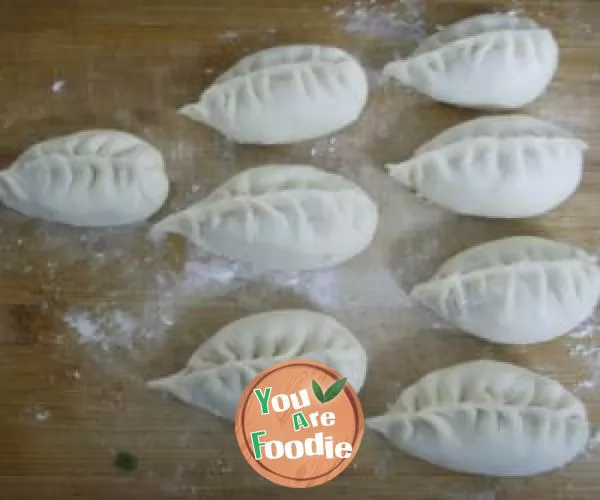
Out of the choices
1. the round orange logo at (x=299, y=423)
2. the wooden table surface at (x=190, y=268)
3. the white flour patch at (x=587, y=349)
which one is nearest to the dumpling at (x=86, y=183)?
the wooden table surface at (x=190, y=268)

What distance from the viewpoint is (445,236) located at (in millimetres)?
1507

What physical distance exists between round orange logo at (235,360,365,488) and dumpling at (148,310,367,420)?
33 mm

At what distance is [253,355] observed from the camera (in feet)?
4.60

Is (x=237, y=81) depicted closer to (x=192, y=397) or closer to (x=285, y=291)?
(x=285, y=291)

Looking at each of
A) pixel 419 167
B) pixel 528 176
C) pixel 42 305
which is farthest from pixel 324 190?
pixel 42 305

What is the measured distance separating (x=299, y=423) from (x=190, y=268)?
14.3 inches

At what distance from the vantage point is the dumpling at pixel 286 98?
148cm

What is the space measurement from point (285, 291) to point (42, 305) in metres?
0.44

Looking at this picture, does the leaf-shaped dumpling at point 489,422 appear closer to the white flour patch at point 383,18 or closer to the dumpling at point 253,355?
the dumpling at point 253,355

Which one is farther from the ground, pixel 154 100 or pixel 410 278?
pixel 154 100

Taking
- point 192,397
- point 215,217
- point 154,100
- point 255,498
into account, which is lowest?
point 255,498

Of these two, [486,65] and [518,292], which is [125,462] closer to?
[518,292]

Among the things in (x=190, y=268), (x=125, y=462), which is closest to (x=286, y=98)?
(x=190, y=268)

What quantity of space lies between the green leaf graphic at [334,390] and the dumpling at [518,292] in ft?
0.76
